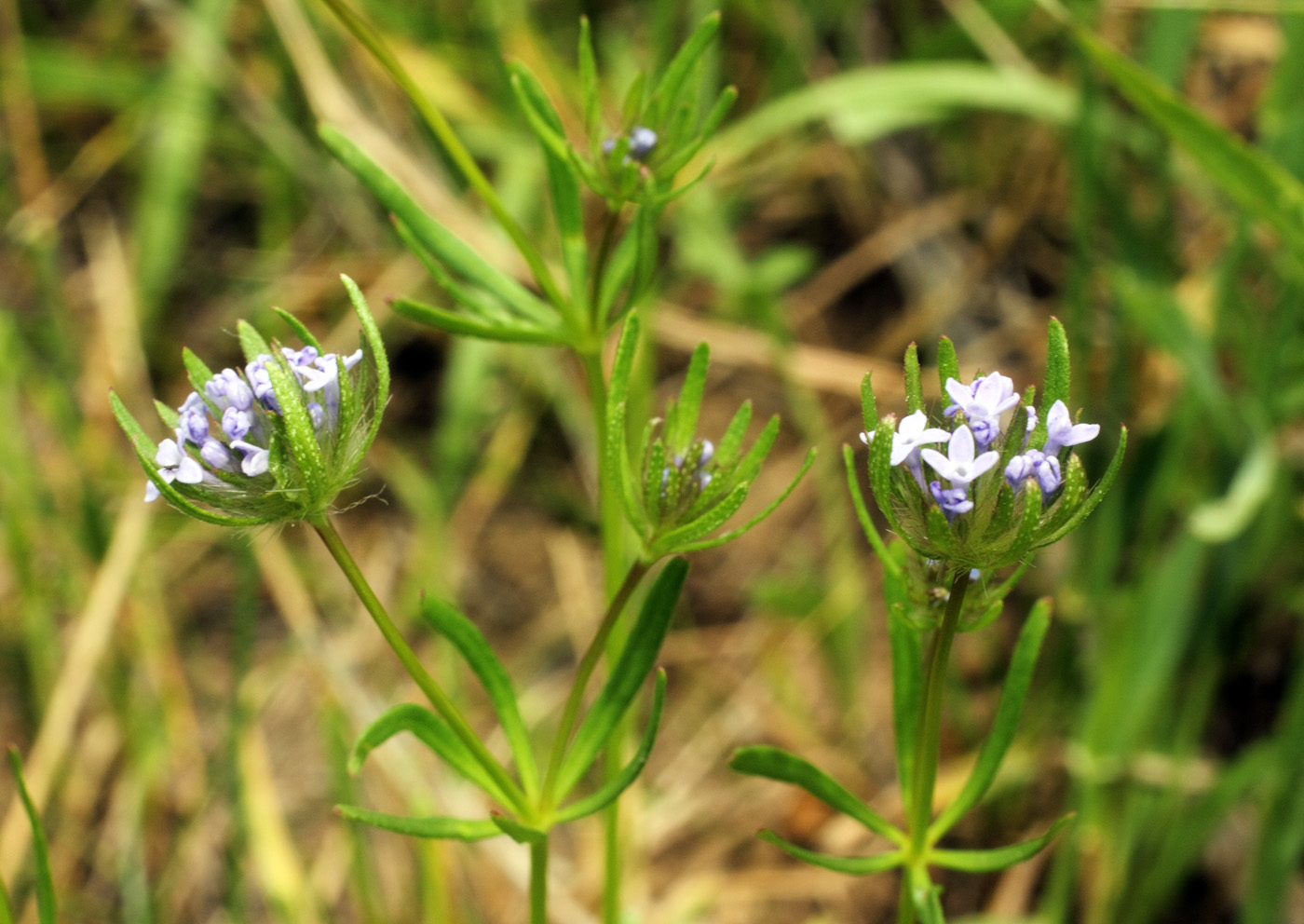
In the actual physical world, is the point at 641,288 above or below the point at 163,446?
above

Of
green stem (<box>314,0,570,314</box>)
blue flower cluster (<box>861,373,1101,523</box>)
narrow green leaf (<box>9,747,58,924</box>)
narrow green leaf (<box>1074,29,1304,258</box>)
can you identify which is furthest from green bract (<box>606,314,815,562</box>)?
narrow green leaf (<box>1074,29,1304,258</box>)

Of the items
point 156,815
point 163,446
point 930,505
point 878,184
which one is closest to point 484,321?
point 163,446

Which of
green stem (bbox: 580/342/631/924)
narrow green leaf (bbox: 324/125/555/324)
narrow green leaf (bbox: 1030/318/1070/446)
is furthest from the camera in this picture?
narrow green leaf (bbox: 324/125/555/324)

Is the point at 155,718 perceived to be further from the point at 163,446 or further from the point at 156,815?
the point at 163,446

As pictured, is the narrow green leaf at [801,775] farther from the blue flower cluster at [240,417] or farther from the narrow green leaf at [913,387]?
the blue flower cluster at [240,417]

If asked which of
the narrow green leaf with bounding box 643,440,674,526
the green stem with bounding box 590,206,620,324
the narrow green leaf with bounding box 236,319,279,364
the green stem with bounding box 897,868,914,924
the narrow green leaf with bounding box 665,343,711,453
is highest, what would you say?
the green stem with bounding box 590,206,620,324

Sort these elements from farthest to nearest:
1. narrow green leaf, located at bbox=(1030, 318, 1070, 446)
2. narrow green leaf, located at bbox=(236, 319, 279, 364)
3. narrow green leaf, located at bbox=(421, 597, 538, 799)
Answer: narrow green leaf, located at bbox=(421, 597, 538, 799) → narrow green leaf, located at bbox=(236, 319, 279, 364) → narrow green leaf, located at bbox=(1030, 318, 1070, 446)

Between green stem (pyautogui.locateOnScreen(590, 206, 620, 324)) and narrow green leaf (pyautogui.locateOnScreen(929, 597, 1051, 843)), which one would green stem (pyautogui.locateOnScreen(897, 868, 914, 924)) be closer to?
narrow green leaf (pyautogui.locateOnScreen(929, 597, 1051, 843))
